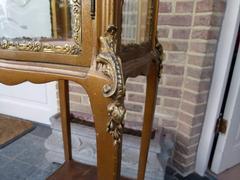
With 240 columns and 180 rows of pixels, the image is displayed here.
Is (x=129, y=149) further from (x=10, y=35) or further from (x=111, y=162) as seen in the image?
(x=10, y=35)

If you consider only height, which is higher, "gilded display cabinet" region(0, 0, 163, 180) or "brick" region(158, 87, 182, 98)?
"gilded display cabinet" region(0, 0, 163, 180)

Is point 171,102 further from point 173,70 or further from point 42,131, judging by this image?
point 42,131

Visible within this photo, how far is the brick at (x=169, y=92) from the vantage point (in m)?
1.17

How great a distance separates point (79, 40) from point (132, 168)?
2.75ft

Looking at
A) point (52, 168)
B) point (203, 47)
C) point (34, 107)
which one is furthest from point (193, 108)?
point (34, 107)

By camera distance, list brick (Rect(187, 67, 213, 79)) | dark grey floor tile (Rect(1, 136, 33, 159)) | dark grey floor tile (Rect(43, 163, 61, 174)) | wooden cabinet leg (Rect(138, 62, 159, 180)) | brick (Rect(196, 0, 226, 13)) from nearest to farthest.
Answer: wooden cabinet leg (Rect(138, 62, 159, 180)), brick (Rect(196, 0, 226, 13)), brick (Rect(187, 67, 213, 79)), dark grey floor tile (Rect(43, 163, 61, 174)), dark grey floor tile (Rect(1, 136, 33, 159))

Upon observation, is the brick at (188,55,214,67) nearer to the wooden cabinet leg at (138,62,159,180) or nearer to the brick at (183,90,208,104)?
the brick at (183,90,208,104)

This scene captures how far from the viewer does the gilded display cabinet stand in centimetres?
46

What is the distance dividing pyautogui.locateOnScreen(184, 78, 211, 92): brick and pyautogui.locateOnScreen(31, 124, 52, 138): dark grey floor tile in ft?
3.65

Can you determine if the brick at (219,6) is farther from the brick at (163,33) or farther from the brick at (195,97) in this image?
the brick at (195,97)

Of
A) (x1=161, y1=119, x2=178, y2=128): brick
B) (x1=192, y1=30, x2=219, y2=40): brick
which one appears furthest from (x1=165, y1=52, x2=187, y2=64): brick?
(x1=161, y1=119, x2=178, y2=128): brick

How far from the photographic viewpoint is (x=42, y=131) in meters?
1.74

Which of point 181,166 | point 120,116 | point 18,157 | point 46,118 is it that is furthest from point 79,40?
point 46,118

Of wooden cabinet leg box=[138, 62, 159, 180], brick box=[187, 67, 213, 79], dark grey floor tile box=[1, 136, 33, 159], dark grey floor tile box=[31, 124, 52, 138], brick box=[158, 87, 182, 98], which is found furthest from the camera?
dark grey floor tile box=[31, 124, 52, 138]
